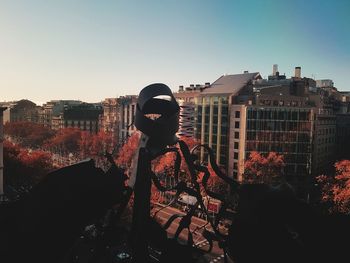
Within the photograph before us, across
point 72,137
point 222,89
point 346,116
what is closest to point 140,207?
point 222,89

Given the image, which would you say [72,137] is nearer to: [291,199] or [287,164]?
[287,164]

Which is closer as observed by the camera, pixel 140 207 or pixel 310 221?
pixel 310 221

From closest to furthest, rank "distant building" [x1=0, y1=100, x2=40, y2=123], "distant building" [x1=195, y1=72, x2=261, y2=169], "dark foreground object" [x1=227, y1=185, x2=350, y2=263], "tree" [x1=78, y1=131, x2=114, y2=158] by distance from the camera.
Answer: "dark foreground object" [x1=227, y1=185, x2=350, y2=263] < "distant building" [x1=195, y1=72, x2=261, y2=169] < "tree" [x1=78, y1=131, x2=114, y2=158] < "distant building" [x1=0, y1=100, x2=40, y2=123]

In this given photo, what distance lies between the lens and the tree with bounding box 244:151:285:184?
5375 cm

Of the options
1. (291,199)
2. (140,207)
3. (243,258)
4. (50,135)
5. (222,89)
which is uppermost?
(222,89)

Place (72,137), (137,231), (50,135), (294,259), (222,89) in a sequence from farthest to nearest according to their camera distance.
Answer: (50,135)
(72,137)
(222,89)
(137,231)
(294,259)

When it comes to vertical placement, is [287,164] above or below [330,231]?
below

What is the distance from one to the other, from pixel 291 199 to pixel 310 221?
1.65 feet

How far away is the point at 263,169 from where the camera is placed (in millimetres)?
55125

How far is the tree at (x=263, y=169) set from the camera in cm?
5375

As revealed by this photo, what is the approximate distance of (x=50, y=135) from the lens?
124125 millimetres

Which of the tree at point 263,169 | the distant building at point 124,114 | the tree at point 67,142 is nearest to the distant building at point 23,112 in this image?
the tree at point 67,142

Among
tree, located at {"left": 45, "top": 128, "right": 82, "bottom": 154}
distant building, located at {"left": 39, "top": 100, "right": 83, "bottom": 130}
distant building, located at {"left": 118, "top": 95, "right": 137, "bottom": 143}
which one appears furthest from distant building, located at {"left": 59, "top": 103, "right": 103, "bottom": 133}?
distant building, located at {"left": 118, "top": 95, "right": 137, "bottom": 143}

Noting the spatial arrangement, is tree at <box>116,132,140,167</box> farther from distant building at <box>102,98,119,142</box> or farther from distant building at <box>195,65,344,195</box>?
distant building at <box>102,98,119,142</box>
